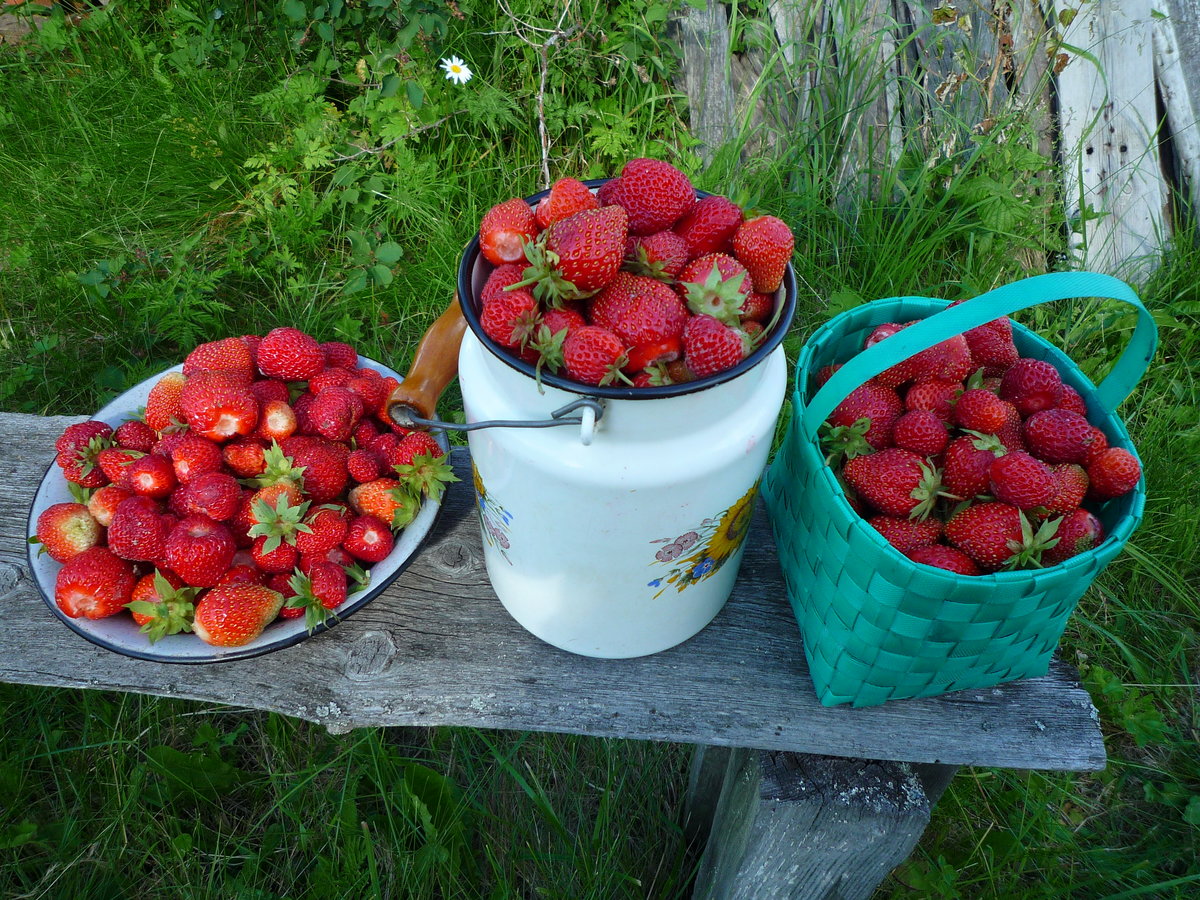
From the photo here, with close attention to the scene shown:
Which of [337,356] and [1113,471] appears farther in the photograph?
[337,356]

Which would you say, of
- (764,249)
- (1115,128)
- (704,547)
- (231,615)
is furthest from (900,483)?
(1115,128)

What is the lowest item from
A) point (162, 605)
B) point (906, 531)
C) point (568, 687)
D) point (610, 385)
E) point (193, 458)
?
point (568, 687)

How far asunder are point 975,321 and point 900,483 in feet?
0.78

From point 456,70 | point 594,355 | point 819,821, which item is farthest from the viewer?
point 456,70

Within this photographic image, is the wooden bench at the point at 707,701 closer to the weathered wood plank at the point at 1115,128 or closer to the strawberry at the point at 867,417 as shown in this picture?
the strawberry at the point at 867,417

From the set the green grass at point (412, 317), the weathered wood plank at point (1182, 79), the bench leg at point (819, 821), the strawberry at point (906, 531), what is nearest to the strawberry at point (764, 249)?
the strawberry at point (906, 531)

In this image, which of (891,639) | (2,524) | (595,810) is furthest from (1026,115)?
(2,524)

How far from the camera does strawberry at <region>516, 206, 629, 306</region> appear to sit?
89 centimetres

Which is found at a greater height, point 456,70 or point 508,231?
point 508,231

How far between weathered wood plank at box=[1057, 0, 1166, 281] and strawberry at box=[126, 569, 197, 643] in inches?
102

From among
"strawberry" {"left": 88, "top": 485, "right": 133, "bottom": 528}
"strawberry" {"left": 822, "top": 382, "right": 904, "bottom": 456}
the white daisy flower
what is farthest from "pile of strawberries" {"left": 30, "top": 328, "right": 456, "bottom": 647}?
the white daisy flower

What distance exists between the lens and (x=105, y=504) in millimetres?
1225

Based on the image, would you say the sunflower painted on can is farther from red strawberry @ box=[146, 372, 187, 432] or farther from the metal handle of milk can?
red strawberry @ box=[146, 372, 187, 432]

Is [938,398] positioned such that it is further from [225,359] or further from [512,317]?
[225,359]
